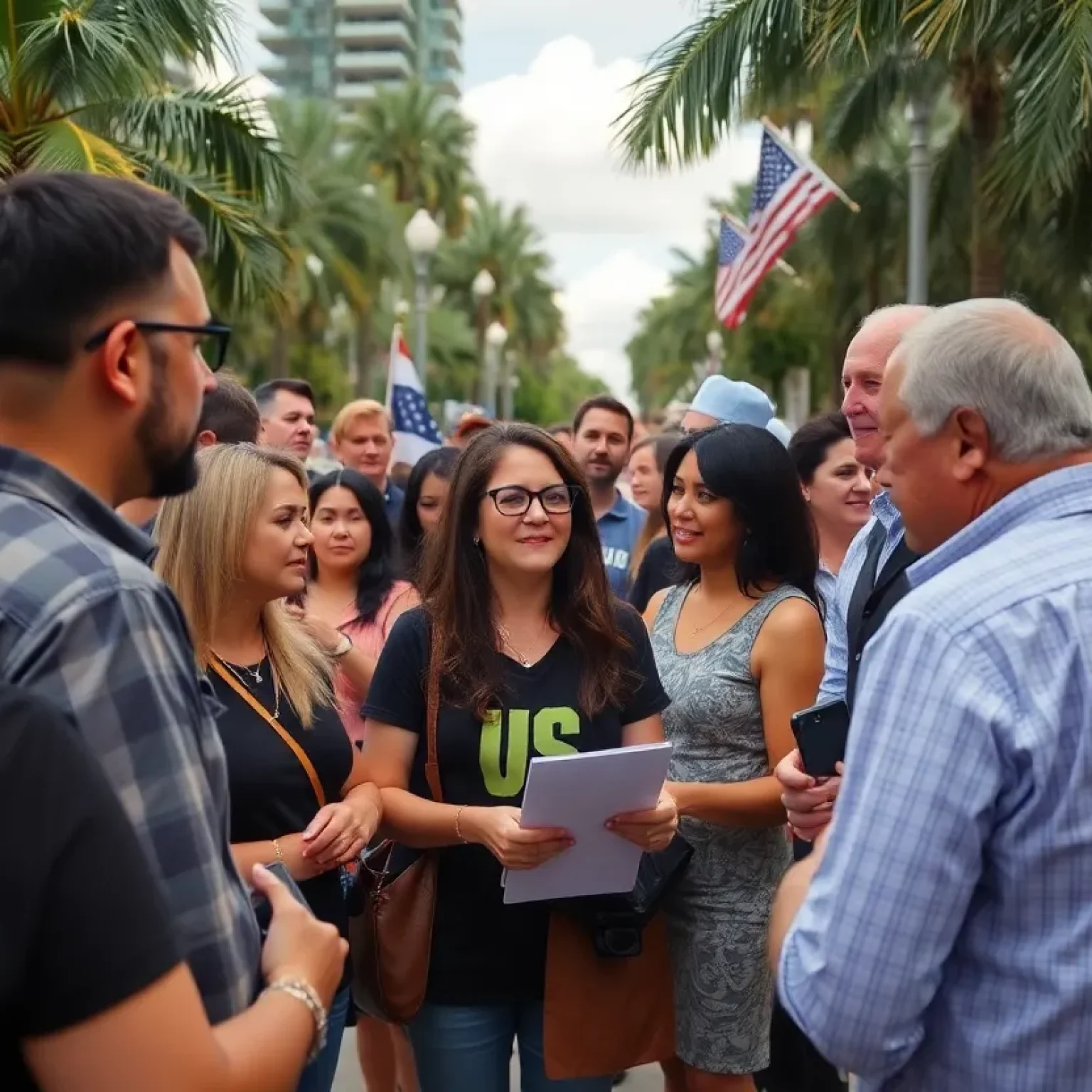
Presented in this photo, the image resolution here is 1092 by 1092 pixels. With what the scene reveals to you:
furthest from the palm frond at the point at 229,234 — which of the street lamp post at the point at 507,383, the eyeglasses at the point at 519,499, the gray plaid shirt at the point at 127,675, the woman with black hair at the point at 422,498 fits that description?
the street lamp post at the point at 507,383

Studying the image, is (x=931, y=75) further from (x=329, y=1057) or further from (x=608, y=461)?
(x=329, y=1057)

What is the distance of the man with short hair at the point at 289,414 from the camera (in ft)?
20.5

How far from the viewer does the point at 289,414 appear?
20.6 ft

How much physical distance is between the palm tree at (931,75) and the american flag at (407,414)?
3001mm

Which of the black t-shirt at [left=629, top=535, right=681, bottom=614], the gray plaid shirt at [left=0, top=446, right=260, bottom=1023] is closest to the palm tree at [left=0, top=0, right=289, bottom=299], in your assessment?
the black t-shirt at [left=629, top=535, right=681, bottom=614]

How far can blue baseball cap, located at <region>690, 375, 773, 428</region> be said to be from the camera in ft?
20.1

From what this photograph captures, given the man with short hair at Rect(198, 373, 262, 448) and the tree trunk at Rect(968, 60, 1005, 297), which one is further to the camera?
the tree trunk at Rect(968, 60, 1005, 297)

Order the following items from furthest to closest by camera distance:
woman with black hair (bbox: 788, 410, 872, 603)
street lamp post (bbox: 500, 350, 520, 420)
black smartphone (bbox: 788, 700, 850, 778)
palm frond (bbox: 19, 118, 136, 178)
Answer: street lamp post (bbox: 500, 350, 520, 420)
palm frond (bbox: 19, 118, 136, 178)
woman with black hair (bbox: 788, 410, 872, 603)
black smartphone (bbox: 788, 700, 850, 778)

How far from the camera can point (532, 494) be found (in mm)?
3406

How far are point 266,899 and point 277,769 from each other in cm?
119

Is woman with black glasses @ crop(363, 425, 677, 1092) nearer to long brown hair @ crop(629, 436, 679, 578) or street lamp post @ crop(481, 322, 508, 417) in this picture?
long brown hair @ crop(629, 436, 679, 578)

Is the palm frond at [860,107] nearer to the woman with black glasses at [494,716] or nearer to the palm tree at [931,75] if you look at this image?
the palm tree at [931,75]

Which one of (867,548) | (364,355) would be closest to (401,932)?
(867,548)

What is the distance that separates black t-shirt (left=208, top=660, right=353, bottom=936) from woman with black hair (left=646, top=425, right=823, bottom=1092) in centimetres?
86
